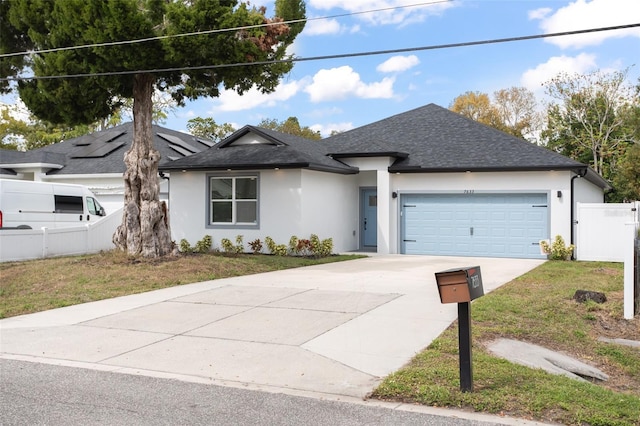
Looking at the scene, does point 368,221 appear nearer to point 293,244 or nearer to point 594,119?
point 293,244

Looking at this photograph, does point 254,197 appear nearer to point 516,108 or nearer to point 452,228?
point 452,228

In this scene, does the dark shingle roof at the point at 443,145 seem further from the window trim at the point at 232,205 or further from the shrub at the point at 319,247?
the shrub at the point at 319,247

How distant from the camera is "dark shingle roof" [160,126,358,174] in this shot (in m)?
18.8

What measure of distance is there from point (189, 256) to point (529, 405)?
12789 millimetres

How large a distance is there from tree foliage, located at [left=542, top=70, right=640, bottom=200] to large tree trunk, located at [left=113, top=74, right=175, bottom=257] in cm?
3429

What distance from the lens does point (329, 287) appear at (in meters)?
12.1

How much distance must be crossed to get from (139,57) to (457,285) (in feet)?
39.2

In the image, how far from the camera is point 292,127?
58.3 metres

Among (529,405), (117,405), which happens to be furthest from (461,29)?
(117,405)

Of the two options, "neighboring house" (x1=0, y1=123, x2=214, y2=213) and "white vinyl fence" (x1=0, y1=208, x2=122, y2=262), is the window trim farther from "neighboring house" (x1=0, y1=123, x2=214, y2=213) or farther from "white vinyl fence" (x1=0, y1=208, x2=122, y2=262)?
"neighboring house" (x1=0, y1=123, x2=214, y2=213)

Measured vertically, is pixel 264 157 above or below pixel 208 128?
below

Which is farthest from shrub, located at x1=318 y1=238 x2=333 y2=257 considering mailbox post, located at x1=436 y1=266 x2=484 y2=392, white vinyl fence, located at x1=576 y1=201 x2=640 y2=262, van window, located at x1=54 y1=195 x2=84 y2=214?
mailbox post, located at x1=436 y1=266 x2=484 y2=392

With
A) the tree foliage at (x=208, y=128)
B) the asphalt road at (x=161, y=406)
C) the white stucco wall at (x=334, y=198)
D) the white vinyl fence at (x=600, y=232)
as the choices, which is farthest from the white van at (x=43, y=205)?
the tree foliage at (x=208, y=128)

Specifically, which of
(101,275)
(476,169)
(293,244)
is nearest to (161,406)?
(101,275)
